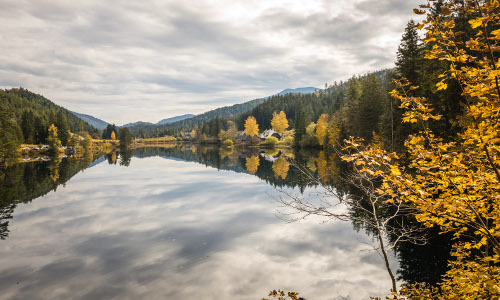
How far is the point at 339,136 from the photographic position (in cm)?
6084

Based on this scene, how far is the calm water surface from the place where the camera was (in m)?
11.0

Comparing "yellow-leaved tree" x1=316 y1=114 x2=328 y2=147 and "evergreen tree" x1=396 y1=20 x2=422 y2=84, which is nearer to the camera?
"evergreen tree" x1=396 y1=20 x2=422 y2=84

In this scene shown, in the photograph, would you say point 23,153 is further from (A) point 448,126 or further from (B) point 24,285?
(A) point 448,126

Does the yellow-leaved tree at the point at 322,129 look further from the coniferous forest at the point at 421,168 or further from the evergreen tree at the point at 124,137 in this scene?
the evergreen tree at the point at 124,137

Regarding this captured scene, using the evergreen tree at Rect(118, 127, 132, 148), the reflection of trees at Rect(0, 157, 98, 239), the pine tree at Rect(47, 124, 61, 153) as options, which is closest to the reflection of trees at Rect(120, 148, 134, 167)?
the reflection of trees at Rect(0, 157, 98, 239)

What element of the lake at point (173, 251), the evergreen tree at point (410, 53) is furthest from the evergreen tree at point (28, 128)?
the evergreen tree at point (410, 53)

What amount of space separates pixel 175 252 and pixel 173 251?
19cm

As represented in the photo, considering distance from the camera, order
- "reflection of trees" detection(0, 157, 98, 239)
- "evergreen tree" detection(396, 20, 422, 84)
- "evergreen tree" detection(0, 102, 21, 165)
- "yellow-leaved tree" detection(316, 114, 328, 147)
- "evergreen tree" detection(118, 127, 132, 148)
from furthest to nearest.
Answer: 1. "evergreen tree" detection(118, 127, 132, 148)
2. "yellow-leaved tree" detection(316, 114, 328, 147)
3. "evergreen tree" detection(0, 102, 21, 165)
4. "evergreen tree" detection(396, 20, 422, 84)
5. "reflection of trees" detection(0, 157, 98, 239)

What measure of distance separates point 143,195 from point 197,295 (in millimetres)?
19854

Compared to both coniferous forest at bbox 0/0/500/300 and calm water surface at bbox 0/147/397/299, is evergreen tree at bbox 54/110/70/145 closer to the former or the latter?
coniferous forest at bbox 0/0/500/300

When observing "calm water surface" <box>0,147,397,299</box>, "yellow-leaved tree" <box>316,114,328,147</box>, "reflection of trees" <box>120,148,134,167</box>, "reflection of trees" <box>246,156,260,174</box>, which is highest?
"yellow-leaved tree" <box>316,114,328,147</box>

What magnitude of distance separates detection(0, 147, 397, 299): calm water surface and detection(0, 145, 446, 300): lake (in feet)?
0.16

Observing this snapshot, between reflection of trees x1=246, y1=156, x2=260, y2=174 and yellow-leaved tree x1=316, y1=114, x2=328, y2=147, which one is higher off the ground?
yellow-leaved tree x1=316, y1=114, x2=328, y2=147

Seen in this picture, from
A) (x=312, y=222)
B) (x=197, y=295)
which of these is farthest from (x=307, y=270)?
(x=312, y=222)
